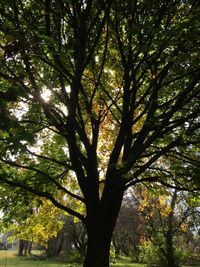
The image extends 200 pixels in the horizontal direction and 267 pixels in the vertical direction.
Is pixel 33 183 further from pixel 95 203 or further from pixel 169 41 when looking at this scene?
pixel 169 41

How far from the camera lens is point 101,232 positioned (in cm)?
932

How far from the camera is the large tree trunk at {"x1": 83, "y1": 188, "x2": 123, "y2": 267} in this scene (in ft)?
30.0

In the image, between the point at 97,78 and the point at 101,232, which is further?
the point at 97,78

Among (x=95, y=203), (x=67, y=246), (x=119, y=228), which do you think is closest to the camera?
(x=95, y=203)

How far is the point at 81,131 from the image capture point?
32.7 feet

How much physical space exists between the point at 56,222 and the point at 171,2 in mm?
9921

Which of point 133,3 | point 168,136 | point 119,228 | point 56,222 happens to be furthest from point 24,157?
point 119,228

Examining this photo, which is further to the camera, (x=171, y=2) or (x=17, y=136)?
(x=171, y=2)

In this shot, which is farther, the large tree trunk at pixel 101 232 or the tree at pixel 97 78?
the large tree trunk at pixel 101 232

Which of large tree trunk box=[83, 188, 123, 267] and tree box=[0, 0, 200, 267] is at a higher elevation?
tree box=[0, 0, 200, 267]

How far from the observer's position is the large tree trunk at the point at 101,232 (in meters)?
9.14

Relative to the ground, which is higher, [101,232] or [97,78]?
[97,78]

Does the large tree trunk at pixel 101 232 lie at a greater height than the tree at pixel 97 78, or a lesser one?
lesser

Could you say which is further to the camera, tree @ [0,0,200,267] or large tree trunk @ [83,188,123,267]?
large tree trunk @ [83,188,123,267]
